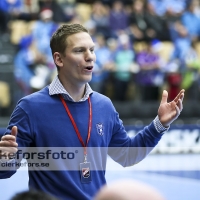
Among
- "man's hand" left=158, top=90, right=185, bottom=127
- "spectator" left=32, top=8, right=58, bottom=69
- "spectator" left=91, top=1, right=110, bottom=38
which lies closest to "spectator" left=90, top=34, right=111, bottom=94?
"spectator" left=91, top=1, right=110, bottom=38

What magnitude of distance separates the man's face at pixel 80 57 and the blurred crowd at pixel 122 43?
8.18m

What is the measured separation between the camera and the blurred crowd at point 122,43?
41.0ft

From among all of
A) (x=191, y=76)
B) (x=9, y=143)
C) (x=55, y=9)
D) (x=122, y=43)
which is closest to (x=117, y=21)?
(x=122, y=43)

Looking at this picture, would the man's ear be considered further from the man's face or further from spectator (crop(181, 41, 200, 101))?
spectator (crop(181, 41, 200, 101))

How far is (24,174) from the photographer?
34.3ft

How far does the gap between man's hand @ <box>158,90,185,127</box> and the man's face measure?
555 mm

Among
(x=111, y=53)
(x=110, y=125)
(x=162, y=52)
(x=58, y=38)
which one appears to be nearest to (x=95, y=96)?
(x=110, y=125)

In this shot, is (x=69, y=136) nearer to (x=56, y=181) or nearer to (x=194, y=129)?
(x=56, y=181)

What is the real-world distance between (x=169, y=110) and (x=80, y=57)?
2.35 feet

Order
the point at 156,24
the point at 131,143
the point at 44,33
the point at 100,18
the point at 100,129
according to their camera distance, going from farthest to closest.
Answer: the point at 156,24 < the point at 100,18 < the point at 44,33 < the point at 131,143 < the point at 100,129

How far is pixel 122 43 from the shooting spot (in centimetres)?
1365

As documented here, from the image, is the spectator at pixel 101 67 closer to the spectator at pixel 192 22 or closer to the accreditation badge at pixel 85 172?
the spectator at pixel 192 22

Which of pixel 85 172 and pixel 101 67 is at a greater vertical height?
pixel 101 67

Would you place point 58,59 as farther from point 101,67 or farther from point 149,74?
point 149,74
